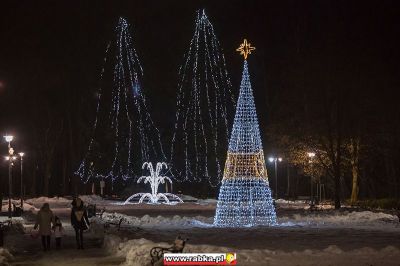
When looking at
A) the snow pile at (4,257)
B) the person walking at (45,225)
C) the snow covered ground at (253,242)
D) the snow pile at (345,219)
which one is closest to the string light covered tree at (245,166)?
the snow covered ground at (253,242)

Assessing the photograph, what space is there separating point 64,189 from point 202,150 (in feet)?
47.6

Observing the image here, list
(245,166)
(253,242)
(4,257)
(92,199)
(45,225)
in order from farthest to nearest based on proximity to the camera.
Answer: (92,199) < (245,166) < (253,242) < (45,225) < (4,257)

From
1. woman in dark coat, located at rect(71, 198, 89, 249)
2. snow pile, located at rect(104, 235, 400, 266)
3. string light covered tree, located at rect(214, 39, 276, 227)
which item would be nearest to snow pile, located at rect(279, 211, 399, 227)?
string light covered tree, located at rect(214, 39, 276, 227)

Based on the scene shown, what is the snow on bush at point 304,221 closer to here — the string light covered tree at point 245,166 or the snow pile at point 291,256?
the string light covered tree at point 245,166

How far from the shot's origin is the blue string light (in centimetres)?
2964

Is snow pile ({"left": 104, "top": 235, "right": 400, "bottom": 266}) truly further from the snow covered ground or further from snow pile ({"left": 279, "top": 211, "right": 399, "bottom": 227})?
snow pile ({"left": 279, "top": 211, "right": 399, "bottom": 227})

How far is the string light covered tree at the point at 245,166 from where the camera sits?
29.6 meters

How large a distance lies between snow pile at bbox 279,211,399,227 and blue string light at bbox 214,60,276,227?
10.7ft

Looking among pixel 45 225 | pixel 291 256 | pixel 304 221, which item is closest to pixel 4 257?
pixel 45 225

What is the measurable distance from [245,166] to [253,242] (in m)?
7.32

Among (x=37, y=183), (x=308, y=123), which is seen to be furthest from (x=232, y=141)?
(x=37, y=183)

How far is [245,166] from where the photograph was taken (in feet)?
97.7

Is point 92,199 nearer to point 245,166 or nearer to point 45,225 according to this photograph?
point 245,166

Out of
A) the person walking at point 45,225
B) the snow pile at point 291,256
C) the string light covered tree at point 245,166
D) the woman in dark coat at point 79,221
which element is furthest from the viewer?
the string light covered tree at point 245,166
